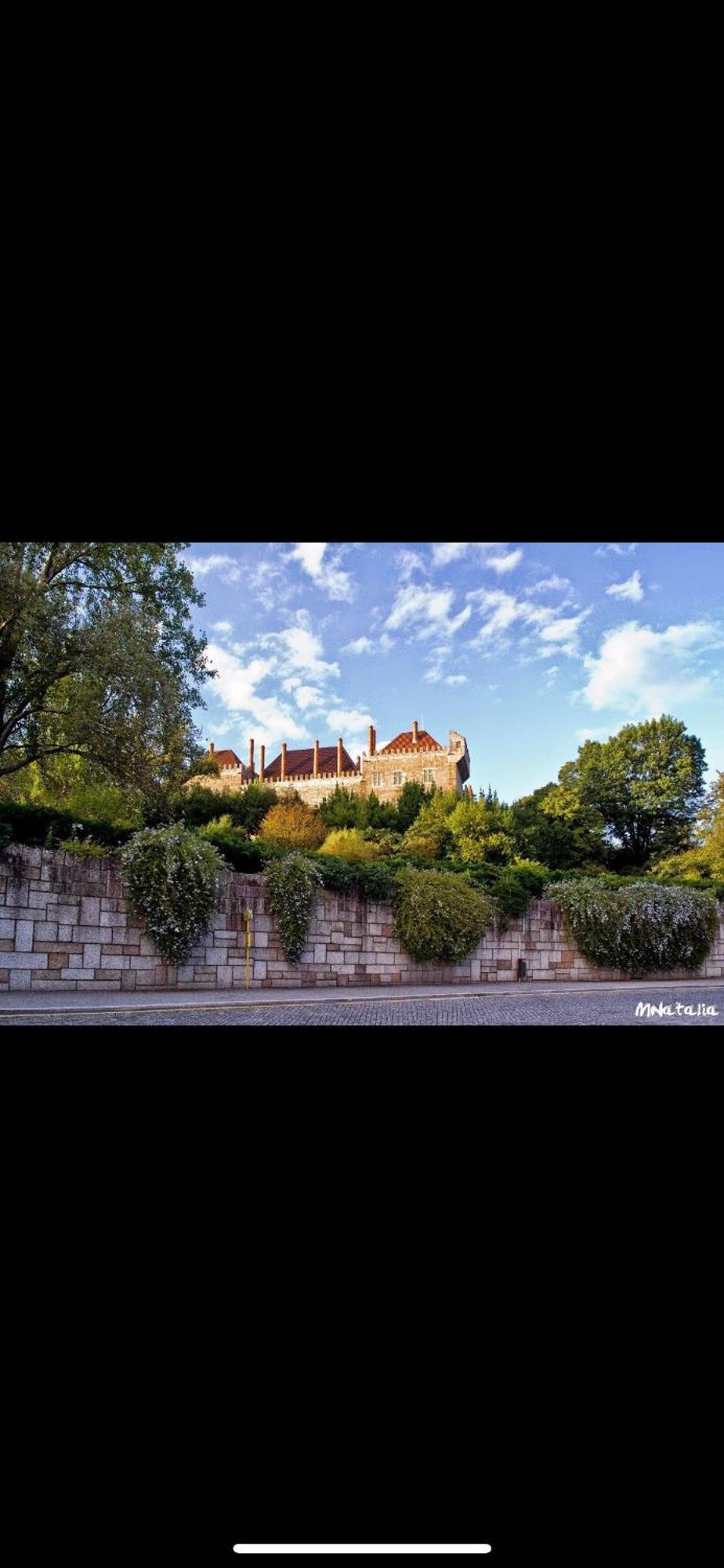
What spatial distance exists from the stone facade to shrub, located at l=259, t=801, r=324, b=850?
1.52 meters

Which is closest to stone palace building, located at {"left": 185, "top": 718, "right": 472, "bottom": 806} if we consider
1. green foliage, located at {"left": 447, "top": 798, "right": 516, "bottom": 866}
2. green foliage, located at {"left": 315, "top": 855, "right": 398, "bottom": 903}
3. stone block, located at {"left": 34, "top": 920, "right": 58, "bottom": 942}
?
green foliage, located at {"left": 447, "top": 798, "right": 516, "bottom": 866}

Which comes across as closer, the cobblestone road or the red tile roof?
the cobblestone road

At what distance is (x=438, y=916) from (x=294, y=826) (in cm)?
261

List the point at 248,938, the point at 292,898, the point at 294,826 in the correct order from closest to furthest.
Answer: the point at 248,938 → the point at 292,898 → the point at 294,826

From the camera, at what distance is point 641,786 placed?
34.1 ft

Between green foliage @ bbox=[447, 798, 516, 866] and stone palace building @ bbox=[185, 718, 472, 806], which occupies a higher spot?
stone palace building @ bbox=[185, 718, 472, 806]

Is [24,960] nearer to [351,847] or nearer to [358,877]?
[358,877]

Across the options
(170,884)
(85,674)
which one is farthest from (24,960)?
(85,674)

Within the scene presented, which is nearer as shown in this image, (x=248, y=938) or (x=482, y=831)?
(x=248, y=938)

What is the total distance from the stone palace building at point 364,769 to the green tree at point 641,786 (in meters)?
1.46

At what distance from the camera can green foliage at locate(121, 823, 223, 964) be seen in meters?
5.54

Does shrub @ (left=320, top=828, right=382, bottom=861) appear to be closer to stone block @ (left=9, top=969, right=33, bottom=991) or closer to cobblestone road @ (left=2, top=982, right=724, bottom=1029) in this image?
cobblestone road @ (left=2, top=982, right=724, bottom=1029)
